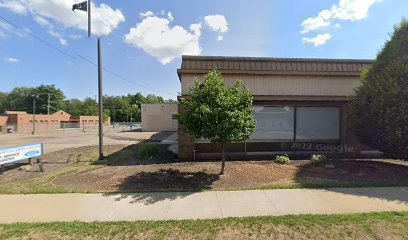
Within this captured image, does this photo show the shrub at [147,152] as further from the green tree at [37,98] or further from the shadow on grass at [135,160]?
the green tree at [37,98]

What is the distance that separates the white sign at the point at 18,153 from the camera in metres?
8.34

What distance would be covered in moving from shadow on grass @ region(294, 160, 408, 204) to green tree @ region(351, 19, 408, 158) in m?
0.90

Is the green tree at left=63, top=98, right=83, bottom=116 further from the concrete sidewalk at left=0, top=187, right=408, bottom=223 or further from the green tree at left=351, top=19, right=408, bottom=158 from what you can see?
the green tree at left=351, top=19, right=408, bottom=158

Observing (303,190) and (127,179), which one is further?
(127,179)

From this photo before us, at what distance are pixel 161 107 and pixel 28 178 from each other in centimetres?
2998

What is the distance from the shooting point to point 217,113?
677 cm

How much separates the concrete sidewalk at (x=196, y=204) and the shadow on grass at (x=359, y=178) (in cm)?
5

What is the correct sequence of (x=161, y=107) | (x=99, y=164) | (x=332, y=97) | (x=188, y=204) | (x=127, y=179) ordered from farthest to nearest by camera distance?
1. (x=161, y=107)
2. (x=332, y=97)
3. (x=99, y=164)
4. (x=127, y=179)
5. (x=188, y=204)

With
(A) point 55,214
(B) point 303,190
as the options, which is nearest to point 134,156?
(A) point 55,214

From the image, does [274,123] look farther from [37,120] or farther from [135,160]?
[37,120]

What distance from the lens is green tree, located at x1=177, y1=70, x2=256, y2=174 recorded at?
684 centimetres

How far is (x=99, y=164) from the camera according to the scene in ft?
32.7

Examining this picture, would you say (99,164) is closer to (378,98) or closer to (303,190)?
(303,190)

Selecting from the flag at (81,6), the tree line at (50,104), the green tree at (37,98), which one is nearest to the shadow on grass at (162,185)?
the flag at (81,6)
